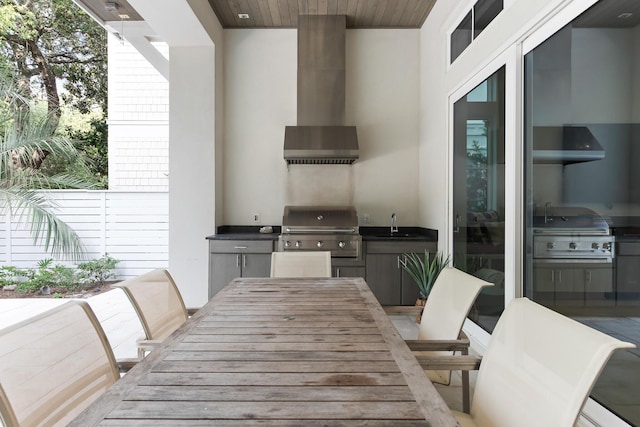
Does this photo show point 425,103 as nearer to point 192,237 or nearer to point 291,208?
point 291,208

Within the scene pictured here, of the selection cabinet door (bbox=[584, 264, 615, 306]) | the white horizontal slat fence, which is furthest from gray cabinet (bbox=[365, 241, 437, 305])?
the white horizontal slat fence

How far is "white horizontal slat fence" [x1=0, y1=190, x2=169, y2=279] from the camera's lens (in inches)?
219

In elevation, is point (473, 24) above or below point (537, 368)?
above

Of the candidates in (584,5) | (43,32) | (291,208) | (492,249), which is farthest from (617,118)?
(43,32)

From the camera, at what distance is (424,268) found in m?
3.54

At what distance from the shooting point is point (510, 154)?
100 inches

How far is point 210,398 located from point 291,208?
355 centimetres

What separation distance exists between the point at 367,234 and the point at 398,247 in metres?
0.62

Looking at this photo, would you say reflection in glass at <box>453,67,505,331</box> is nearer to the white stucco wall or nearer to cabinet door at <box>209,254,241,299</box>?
the white stucco wall

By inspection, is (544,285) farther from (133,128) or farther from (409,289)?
(133,128)

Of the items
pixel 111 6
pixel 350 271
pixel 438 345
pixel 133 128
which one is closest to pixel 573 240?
pixel 438 345

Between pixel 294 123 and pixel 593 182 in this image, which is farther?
pixel 294 123

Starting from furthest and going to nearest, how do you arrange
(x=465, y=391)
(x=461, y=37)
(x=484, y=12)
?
(x=461, y=37) < (x=484, y=12) < (x=465, y=391)

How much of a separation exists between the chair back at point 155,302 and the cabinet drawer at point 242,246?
202cm
